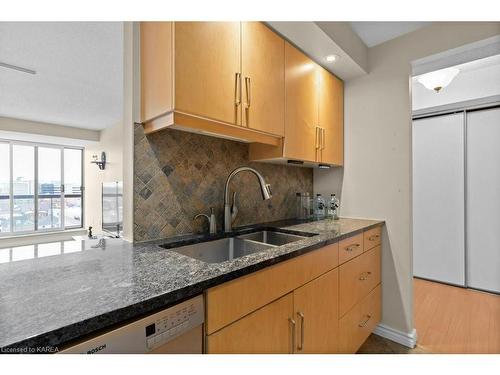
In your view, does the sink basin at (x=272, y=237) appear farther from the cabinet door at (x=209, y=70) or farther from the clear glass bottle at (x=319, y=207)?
Answer: the cabinet door at (x=209, y=70)

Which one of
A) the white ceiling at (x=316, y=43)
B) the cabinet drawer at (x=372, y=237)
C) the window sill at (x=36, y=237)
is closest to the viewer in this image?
the white ceiling at (x=316, y=43)

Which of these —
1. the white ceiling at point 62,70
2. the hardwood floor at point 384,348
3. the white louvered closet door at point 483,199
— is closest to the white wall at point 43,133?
the white ceiling at point 62,70

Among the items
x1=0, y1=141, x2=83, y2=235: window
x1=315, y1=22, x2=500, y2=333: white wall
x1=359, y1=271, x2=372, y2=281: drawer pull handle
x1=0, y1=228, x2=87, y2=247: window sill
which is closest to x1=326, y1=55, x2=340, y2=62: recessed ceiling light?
x1=315, y1=22, x2=500, y2=333: white wall

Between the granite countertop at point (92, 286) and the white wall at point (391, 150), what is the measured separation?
1.25 meters

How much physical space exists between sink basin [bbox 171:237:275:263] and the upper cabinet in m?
0.58

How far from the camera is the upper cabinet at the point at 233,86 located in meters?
1.07

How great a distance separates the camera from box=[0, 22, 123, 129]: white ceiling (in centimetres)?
196

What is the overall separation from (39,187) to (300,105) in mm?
6099

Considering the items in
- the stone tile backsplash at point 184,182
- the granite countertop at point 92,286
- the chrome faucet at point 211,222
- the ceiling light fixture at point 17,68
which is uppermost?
the ceiling light fixture at point 17,68

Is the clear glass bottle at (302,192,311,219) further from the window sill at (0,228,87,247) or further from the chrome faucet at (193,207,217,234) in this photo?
the window sill at (0,228,87,247)
